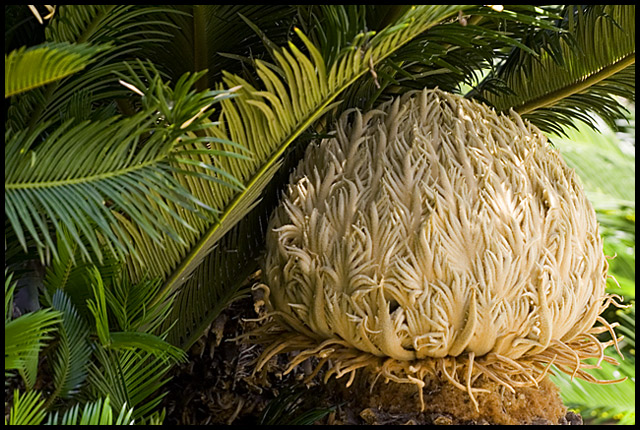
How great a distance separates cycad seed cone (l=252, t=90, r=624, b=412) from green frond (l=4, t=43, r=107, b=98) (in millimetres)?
388

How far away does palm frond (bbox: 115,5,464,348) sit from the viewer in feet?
2.66

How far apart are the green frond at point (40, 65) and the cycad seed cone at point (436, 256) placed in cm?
39

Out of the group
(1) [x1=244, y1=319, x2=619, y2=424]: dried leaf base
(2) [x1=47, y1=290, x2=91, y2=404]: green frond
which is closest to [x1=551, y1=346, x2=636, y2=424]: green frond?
(1) [x1=244, y1=319, x2=619, y2=424]: dried leaf base

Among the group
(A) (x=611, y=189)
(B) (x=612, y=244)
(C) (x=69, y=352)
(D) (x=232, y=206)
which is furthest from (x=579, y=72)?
(A) (x=611, y=189)

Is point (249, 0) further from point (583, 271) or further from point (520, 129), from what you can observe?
point (583, 271)

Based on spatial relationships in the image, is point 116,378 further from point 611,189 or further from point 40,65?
point 611,189

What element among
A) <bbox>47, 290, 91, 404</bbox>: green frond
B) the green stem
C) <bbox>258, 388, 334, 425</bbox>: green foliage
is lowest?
<bbox>258, 388, 334, 425</bbox>: green foliage

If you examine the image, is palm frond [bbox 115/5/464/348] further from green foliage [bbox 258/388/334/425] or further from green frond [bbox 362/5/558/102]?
green foliage [bbox 258/388/334/425]

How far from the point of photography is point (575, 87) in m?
1.27

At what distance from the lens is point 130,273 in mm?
979

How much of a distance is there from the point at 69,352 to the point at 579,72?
3.23ft

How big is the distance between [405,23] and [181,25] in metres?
0.39

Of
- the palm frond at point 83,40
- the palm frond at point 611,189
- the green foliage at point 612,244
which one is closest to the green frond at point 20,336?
the palm frond at point 83,40

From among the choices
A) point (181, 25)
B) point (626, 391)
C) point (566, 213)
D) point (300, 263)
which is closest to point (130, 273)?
point (300, 263)
